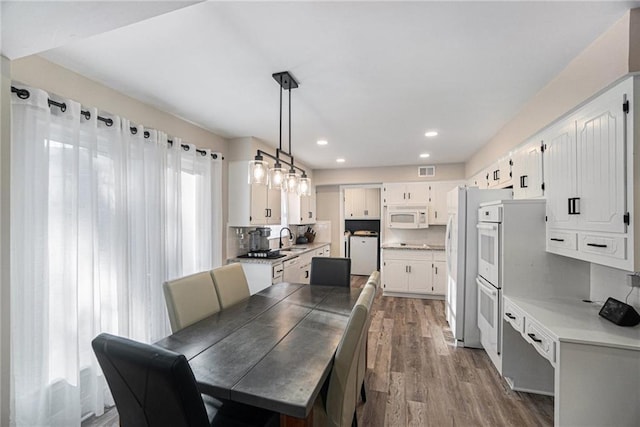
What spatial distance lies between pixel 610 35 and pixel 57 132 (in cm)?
334

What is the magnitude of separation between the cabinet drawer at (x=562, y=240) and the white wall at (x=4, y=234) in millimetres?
3076

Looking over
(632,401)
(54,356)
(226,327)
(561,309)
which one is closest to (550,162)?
(561,309)

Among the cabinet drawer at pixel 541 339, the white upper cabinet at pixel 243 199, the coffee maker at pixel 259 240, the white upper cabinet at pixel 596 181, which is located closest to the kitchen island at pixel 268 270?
the coffee maker at pixel 259 240

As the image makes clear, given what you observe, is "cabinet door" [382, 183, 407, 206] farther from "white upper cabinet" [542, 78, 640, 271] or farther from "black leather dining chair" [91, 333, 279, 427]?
"black leather dining chair" [91, 333, 279, 427]

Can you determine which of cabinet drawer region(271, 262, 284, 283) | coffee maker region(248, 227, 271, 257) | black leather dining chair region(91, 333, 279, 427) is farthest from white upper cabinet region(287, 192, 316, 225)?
black leather dining chair region(91, 333, 279, 427)

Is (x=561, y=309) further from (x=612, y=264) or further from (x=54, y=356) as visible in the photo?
(x=54, y=356)

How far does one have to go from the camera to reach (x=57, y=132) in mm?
1785

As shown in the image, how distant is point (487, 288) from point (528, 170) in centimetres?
114

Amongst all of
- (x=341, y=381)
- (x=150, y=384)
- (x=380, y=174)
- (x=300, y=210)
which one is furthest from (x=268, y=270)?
(x=380, y=174)

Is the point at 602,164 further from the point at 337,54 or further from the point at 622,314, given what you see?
the point at 337,54

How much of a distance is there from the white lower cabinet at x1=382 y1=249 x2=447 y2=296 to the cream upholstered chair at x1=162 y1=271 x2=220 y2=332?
352 centimetres

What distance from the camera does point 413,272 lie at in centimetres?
487

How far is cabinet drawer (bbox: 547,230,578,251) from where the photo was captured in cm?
178

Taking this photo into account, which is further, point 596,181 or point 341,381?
point 596,181
